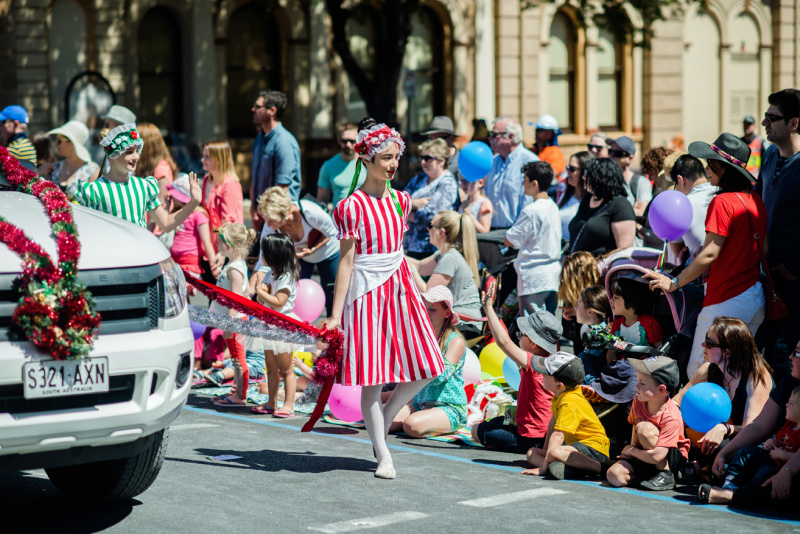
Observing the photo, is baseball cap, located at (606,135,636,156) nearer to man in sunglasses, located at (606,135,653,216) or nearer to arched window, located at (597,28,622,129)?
man in sunglasses, located at (606,135,653,216)

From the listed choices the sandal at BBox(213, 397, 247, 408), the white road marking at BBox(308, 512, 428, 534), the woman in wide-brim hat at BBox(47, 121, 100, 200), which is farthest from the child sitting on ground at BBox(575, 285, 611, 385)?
the woman in wide-brim hat at BBox(47, 121, 100, 200)

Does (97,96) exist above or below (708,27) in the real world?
below

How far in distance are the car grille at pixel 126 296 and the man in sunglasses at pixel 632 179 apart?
7.02 m

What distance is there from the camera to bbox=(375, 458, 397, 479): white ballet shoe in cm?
617

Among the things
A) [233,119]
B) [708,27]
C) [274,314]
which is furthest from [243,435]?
[708,27]

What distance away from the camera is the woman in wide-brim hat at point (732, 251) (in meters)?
6.66

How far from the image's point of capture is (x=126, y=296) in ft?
16.0

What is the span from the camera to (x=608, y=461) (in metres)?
6.46

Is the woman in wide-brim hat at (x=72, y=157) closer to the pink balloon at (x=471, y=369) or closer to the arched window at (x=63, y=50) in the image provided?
the pink balloon at (x=471, y=369)

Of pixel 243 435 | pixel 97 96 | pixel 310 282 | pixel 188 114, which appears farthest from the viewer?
pixel 188 114

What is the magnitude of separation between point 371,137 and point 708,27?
1029 inches

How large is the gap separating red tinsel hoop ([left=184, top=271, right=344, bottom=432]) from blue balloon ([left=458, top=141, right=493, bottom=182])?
15.6 ft

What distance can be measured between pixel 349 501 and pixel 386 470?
0.53m

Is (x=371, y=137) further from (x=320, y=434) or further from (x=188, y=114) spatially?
(x=188, y=114)
